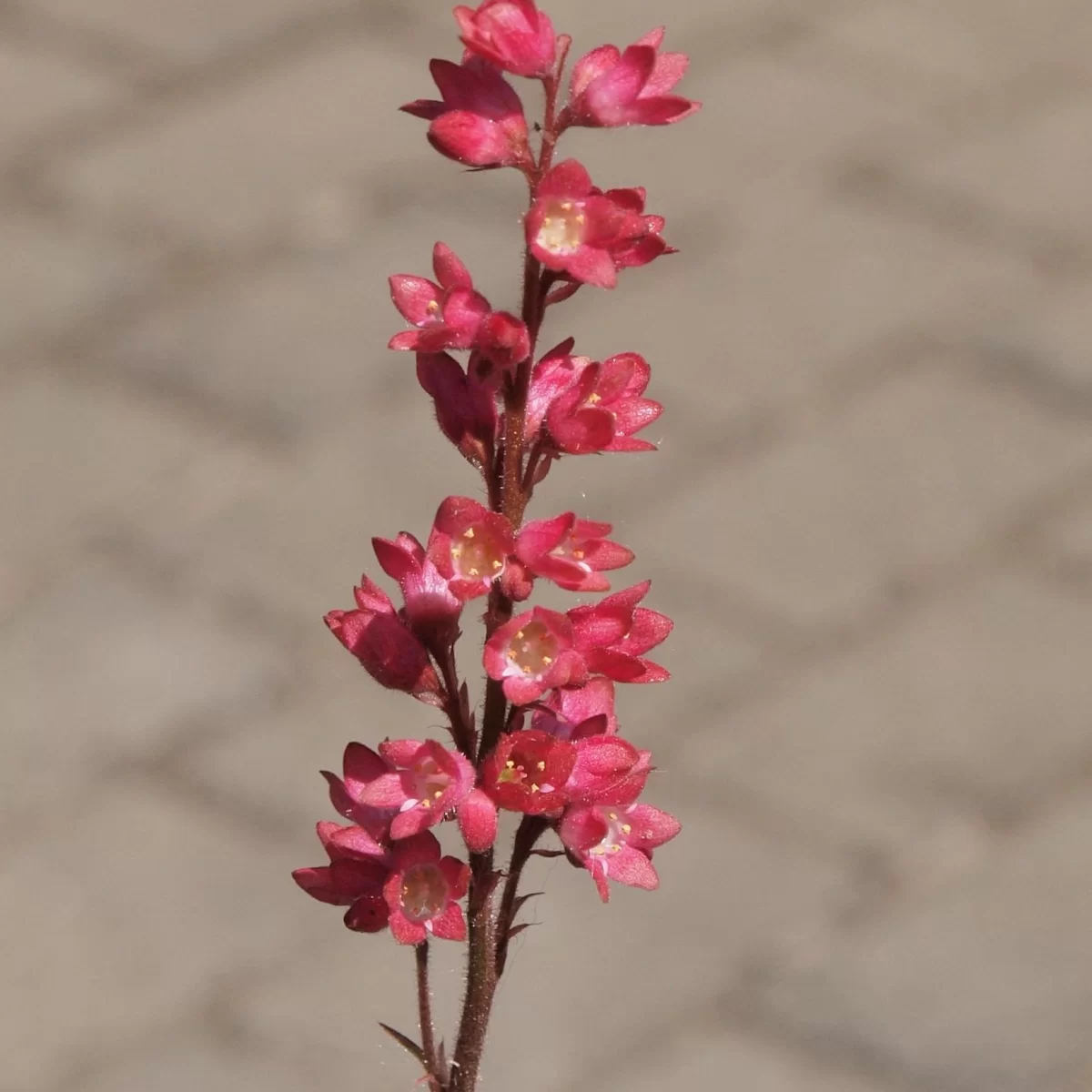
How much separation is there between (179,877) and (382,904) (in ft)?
4.88

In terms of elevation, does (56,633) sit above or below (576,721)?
above

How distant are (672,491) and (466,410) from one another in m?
1.79

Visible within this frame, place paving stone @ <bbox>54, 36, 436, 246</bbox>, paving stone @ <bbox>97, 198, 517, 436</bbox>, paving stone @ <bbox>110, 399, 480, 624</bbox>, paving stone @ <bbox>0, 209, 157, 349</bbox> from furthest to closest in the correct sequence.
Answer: paving stone @ <bbox>54, 36, 436, 246</bbox>
paving stone @ <bbox>0, 209, 157, 349</bbox>
paving stone @ <bbox>97, 198, 517, 436</bbox>
paving stone @ <bbox>110, 399, 480, 624</bbox>

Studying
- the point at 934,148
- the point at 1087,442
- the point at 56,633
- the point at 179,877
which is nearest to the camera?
the point at 179,877

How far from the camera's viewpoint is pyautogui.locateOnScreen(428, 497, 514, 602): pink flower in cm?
44

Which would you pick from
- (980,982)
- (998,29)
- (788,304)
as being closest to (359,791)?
(980,982)

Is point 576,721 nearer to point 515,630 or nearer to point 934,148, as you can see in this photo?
point 515,630

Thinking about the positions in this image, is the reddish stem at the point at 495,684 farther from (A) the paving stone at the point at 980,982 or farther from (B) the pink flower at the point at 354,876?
(A) the paving stone at the point at 980,982

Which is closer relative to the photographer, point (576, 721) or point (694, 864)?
point (576, 721)

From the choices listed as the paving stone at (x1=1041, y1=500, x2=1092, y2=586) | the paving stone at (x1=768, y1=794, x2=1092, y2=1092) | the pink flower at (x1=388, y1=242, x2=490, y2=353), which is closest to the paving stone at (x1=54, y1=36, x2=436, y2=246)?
the paving stone at (x1=1041, y1=500, x2=1092, y2=586)

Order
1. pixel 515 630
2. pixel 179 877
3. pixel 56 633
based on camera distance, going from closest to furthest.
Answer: pixel 515 630 → pixel 179 877 → pixel 56 633

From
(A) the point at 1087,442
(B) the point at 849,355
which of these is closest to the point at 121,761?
(B) the point at 849,355

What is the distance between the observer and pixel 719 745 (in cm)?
203

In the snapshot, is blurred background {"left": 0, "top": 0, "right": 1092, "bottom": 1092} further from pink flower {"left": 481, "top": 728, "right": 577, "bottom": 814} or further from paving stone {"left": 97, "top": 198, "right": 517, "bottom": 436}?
pink flower {"left": 481, "top": 728, "right": 577, "bottom": 814}
